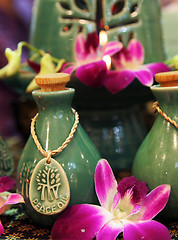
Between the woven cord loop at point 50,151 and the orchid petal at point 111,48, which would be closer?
the woven cord loop at point 50,151

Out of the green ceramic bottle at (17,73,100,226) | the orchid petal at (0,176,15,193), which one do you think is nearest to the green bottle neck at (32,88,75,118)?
the green ceramic bottle at (17,73,100,226)

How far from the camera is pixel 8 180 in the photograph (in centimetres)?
48

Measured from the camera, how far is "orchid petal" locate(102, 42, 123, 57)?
542mm

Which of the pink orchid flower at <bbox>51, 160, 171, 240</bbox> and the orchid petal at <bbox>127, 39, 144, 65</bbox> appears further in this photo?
the orchid petal at <bbox>127, 39, 144, 65</bbox>

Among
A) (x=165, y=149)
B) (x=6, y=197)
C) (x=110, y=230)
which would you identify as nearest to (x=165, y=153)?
(x=165, y=149)

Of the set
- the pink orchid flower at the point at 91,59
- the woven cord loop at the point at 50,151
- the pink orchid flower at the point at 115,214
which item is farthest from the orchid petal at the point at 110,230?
the pink orchid flower at the point at 91,59

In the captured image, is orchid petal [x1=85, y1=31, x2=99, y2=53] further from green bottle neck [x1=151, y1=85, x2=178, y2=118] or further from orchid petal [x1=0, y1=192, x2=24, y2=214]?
orchid petal [x1=0, y1=192, x2=24, y2=214]

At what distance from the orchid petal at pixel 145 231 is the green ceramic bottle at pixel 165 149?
0.05 meters

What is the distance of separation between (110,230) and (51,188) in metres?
0.08

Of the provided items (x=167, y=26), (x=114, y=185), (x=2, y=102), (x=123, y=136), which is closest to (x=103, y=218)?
(x=114, y=185)

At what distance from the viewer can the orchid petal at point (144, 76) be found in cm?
53

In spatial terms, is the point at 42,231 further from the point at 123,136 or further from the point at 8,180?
the point at 123,136

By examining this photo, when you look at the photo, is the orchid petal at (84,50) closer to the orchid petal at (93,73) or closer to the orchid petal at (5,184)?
the orchid petal at (93,73)

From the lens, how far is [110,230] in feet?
1.35
